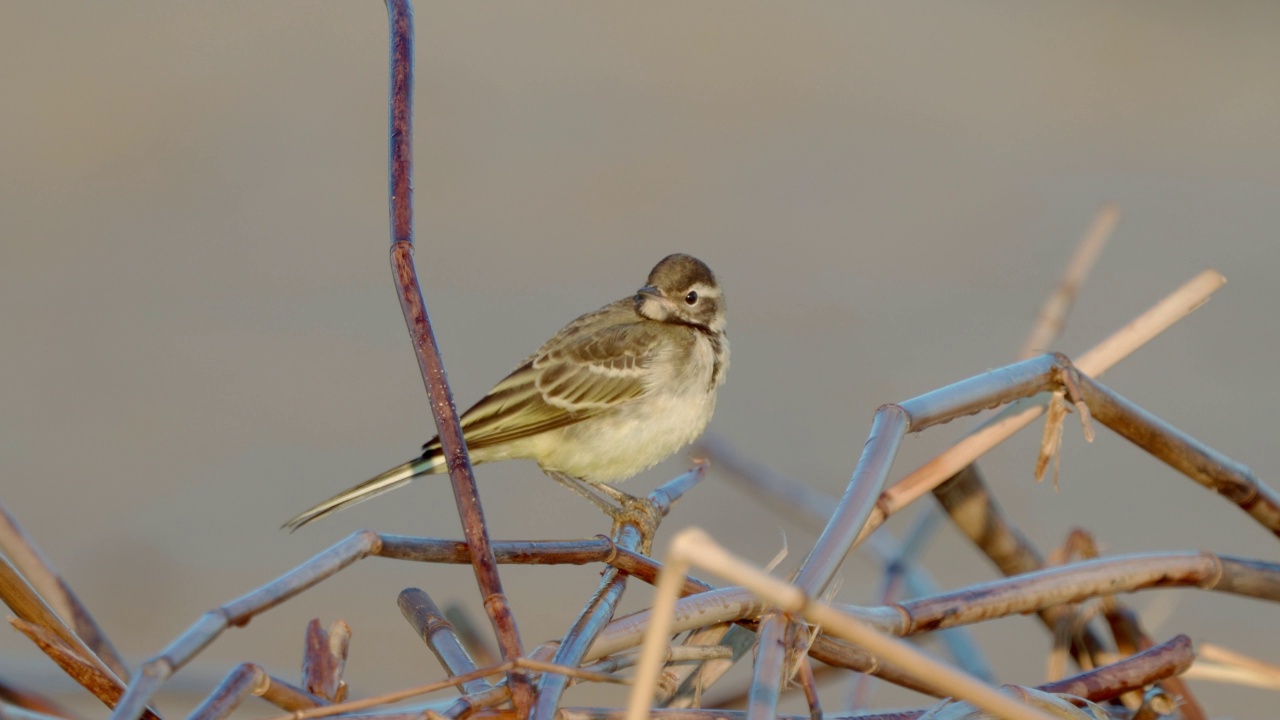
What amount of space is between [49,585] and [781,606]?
1764 millimetres

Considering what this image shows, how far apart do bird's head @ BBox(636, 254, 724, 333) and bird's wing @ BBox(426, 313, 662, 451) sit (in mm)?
127

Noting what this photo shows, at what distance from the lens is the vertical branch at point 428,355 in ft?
6.78

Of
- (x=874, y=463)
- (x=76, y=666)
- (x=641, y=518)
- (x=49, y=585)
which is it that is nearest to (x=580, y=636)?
(x=874, y=463)

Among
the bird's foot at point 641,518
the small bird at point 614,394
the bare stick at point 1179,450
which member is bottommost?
the bare stick at point 1179,450

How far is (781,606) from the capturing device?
1569 millimetres

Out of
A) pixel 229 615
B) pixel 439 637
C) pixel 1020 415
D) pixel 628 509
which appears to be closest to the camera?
pixel 229 615

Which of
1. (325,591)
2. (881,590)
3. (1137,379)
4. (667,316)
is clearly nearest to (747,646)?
(881,590)

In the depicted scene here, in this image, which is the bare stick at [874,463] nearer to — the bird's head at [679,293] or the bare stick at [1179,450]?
the bare stick at [1179,450]

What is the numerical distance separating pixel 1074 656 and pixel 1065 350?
21.8 feet

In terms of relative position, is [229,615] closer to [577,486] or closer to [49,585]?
[49,585]

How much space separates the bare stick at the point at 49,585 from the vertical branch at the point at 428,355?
2.95 feet

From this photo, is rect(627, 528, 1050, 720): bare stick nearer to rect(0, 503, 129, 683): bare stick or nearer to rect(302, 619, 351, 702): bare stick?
rect(302, 619, 351, 702): bare stick

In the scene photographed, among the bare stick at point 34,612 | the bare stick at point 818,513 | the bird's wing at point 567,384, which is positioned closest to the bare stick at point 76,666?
the bare stick at point 34,612

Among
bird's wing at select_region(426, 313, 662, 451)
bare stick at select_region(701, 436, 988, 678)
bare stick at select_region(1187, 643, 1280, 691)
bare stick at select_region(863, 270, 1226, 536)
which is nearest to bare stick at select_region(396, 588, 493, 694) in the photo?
bare stick at select_region(863, 270, 1226, 536)
